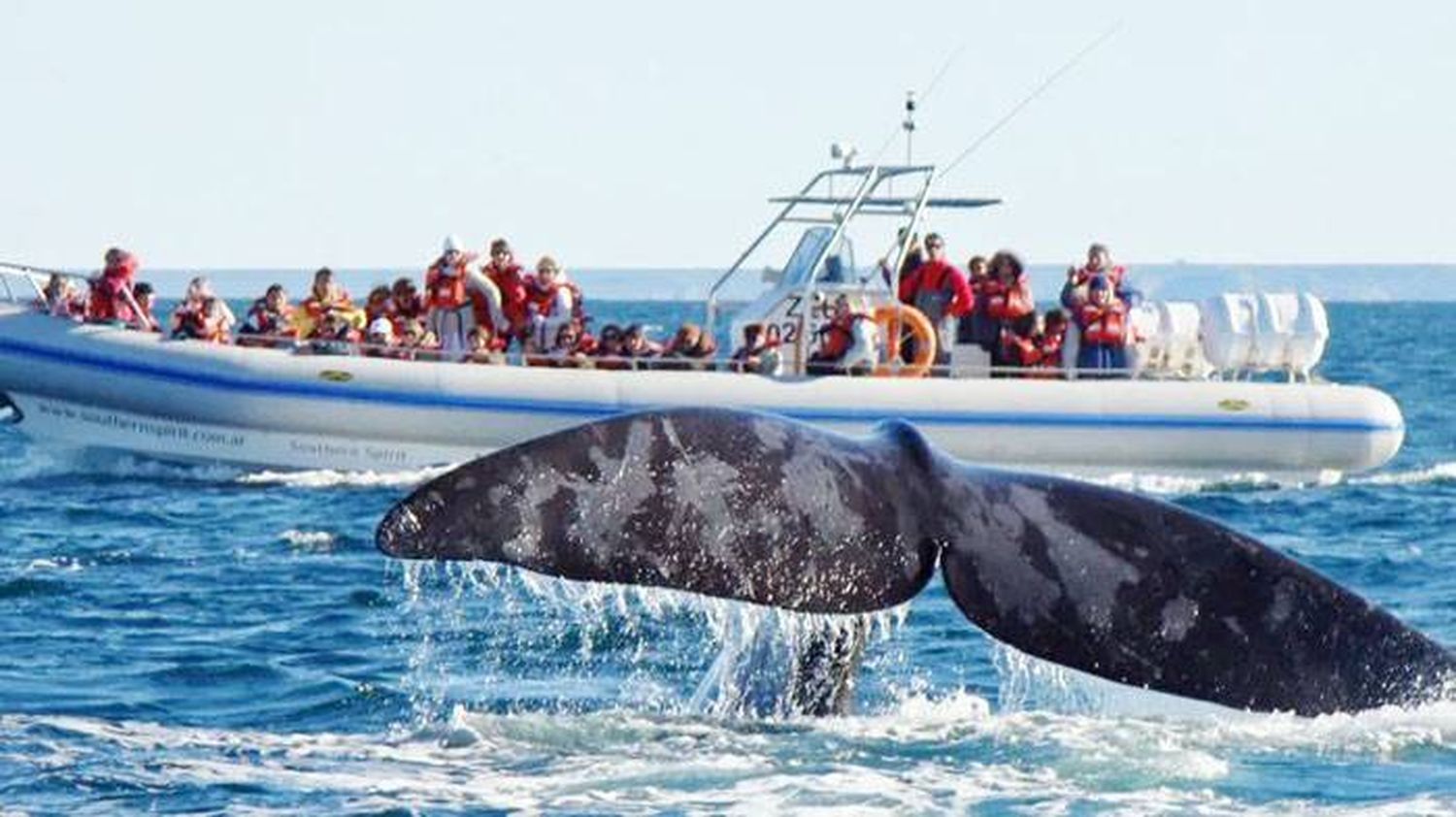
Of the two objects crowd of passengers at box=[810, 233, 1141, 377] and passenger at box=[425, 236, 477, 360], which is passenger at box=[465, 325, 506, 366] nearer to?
passenger at box=[425, 236, 477, 360]

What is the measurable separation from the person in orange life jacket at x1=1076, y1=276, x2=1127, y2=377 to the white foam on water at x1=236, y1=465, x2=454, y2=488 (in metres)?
5.47

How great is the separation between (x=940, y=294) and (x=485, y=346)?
3905mm

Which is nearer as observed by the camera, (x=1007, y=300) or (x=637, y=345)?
(x=1007, y=300)

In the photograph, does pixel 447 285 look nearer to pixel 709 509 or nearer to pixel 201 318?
pixel 201 318

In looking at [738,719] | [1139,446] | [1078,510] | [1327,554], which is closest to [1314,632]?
[1078,510]

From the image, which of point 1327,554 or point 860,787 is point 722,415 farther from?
point 1327,554

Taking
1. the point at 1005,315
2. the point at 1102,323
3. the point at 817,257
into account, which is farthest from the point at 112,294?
the point at 1102,323

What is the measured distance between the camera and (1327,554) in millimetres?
19234

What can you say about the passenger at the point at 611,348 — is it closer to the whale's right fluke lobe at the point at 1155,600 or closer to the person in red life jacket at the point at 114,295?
the person in red life jacket at the point at 114,295

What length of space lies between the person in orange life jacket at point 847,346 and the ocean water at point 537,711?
18.4ft

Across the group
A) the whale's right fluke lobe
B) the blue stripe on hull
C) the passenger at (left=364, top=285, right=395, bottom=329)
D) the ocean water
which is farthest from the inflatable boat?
the whale's right fluke lobe

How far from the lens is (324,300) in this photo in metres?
25.5

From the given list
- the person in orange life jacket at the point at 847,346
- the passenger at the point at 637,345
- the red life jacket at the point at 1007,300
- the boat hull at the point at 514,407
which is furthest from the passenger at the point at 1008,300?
the passenger at the point at 637,345

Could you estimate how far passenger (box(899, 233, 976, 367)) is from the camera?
81.4ft
